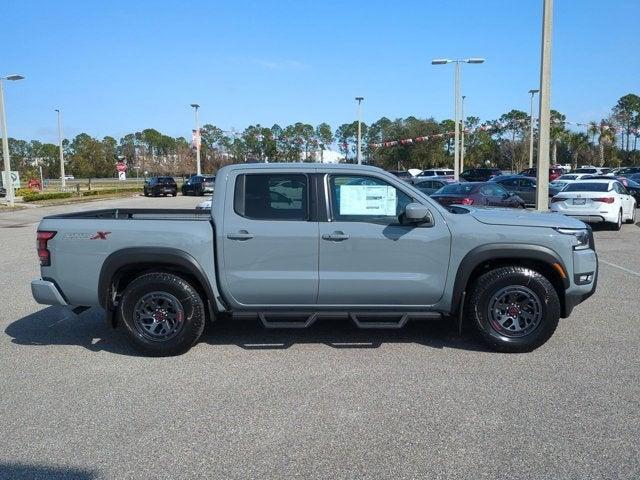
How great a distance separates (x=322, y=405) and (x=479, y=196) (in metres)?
14.0

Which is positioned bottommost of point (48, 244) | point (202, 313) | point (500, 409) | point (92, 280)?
point (500, 409)

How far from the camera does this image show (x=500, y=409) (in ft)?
13.4

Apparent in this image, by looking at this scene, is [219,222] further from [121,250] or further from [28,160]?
[28,160]

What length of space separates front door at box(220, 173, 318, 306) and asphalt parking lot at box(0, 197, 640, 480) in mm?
604

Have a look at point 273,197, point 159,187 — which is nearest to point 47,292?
point 273,197

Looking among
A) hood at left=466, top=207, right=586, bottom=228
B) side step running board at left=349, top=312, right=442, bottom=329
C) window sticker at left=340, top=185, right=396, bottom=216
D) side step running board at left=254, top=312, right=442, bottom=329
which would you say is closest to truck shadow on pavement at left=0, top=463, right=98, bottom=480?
side step running board at left=254, top=312, right=442, bottom=329

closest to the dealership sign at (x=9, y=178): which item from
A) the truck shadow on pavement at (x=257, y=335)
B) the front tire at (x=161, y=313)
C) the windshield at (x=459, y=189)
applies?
the windshield at (x=459, y=189)

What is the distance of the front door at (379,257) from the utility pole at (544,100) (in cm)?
1045

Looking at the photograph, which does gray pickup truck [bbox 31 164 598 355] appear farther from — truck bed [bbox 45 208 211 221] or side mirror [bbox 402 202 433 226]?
truck bed [bbox 45 208 211 221]

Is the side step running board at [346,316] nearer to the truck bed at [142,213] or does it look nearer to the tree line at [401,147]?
the truck bed at [142,213]

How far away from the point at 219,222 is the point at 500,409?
286 centimetres

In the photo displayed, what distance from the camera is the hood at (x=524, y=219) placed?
522cm

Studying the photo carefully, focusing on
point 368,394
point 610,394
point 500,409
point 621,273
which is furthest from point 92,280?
point 621,273

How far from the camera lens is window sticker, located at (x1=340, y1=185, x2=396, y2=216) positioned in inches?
208
